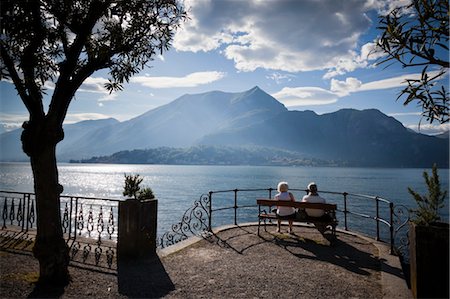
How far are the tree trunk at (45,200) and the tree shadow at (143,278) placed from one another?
1255 mm

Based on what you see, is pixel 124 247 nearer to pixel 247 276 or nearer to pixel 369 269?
pixel 247 276

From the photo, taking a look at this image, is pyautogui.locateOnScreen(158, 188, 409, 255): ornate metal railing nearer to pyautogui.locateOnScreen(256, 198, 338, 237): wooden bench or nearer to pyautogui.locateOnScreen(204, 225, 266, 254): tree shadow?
pyautogui.locateOnScreen(256, 198, 338, 237): wooden bench

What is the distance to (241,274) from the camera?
6.64 metres

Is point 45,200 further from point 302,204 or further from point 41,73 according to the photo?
point 302,204

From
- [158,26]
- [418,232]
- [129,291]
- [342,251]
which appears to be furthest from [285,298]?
Answer: [158,26]

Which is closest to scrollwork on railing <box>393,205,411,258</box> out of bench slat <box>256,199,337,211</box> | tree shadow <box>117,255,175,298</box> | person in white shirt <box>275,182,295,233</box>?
bench slat <box>256,199,337,211</box>

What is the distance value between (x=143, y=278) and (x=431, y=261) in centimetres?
560

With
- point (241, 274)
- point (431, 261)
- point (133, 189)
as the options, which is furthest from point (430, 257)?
point (133, 189)

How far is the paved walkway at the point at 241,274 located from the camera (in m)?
5.67

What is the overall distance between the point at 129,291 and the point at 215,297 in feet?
5.77

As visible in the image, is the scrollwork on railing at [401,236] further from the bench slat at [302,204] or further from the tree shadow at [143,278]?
the tree shadow at [143,278]

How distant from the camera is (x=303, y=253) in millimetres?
8250

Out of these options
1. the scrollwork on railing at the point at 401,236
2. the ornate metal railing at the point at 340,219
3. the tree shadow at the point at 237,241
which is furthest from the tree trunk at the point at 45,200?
the scrollwork on railing at the point at 401,236

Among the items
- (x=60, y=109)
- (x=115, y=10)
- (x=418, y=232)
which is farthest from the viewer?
(x=115, y=10)
